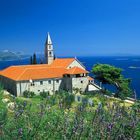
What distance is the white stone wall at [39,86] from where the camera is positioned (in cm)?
4000

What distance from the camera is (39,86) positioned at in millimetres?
41438

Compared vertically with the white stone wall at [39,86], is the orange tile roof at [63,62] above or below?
above

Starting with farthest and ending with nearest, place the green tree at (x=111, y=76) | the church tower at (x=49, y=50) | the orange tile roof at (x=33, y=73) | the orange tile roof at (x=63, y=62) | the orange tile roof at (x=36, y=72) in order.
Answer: the church tower at (x=49, y=50) → the orange tile roof at (x=63, y=62) → the green tree at (x=111, y=76) → the orange tile roof at (x=36, y=72) → the orange tile roof at (x=33, y=73)

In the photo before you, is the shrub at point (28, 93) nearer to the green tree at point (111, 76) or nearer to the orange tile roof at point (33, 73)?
the orange tile roof at point (33, 73)

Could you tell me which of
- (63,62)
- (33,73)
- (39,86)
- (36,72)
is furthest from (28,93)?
(63,62)

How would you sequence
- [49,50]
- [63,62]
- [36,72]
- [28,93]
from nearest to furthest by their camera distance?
[28,93], [36,72], [63,62], [49,50]

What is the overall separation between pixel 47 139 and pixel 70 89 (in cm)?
3504

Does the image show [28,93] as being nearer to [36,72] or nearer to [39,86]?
[39,86]

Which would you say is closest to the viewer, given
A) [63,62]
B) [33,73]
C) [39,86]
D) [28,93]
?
[28,93]

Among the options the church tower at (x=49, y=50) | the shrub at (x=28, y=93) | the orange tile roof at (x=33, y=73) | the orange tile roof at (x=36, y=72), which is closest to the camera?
the shrub at (x=28, y=93)

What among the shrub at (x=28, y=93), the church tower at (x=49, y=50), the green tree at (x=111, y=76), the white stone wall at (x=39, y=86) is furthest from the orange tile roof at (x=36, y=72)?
the church tower at (x=49, y=50)

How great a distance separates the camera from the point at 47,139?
717cm

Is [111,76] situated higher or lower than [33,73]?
lower

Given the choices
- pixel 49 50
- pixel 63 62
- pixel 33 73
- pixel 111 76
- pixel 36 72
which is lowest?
pixel 111 76
